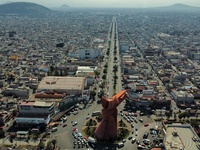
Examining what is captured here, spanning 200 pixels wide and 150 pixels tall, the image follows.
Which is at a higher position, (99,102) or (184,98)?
(184,98)

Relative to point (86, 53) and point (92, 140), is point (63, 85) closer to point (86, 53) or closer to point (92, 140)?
point (92, 140)

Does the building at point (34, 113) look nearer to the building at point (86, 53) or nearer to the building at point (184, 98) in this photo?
the building at point (184, 98)

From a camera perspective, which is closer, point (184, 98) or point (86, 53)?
point (184, 98)

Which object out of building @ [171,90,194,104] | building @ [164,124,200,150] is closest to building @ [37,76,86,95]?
building @ [171,90,194,104]

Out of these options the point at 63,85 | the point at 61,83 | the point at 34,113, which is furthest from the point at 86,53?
the point at 34,113

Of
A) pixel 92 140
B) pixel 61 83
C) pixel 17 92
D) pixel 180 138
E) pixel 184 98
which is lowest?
pixel 92 140

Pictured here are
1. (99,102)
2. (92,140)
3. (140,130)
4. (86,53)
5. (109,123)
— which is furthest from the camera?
(86,53)

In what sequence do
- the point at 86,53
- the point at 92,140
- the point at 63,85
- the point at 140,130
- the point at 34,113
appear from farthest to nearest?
the point at 86,53, the point at 63,85, the point at 34,113, the point at 140,130, the point at 92,140
